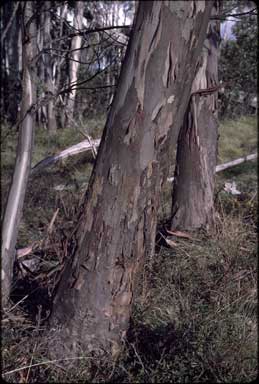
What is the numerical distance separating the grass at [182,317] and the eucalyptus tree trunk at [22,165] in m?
0.49

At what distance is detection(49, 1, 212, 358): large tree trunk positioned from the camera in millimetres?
3141

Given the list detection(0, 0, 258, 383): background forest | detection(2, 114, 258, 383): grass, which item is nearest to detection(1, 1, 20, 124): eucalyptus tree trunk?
detection(0, 0, 258, 383): background forest

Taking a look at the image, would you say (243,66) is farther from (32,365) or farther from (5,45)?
A: (32,365)

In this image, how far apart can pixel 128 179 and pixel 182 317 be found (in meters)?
1.40

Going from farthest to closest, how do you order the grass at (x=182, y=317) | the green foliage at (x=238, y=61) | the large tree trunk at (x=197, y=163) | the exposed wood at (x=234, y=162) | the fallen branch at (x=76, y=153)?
the green foliage at (x=238, y=61), the exposed wood at (x=234, y=162), the fallen branch at (x=76, y=153), the large tree trunk at (x=197, y=163), the grass at (x=182, y=317)

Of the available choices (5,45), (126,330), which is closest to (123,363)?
(126,330)

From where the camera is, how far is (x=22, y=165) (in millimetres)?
4336

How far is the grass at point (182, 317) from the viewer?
3553mm

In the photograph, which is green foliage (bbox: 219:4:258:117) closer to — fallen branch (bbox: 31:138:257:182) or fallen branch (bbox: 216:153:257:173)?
fallen branch (bbox: 216:153:257:173)

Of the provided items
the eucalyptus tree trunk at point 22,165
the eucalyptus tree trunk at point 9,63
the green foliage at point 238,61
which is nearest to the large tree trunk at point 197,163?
the eucalyptus tree trunk at point 22,165

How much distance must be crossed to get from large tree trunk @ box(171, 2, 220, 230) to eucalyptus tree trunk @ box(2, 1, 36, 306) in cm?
213

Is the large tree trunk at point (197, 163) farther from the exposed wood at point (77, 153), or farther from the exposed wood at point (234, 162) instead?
the exposed wood at point (234, 162)

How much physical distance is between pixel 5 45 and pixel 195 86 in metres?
11.7

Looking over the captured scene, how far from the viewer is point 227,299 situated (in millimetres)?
4410
